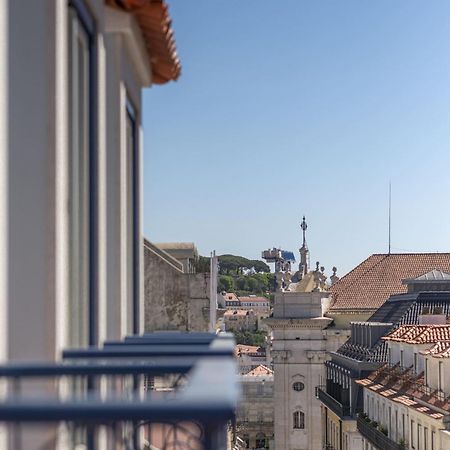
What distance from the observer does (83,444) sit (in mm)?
5773

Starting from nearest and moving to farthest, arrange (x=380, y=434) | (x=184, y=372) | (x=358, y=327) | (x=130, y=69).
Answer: (x=184, y=372), (x=130, y=69), (x=380, y=434), (x=358, y=327)

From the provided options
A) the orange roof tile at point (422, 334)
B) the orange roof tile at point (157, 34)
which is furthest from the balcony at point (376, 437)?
the orange roof tile at point (157, 34)

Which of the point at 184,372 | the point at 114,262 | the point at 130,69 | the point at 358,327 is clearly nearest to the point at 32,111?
the point at 184,372

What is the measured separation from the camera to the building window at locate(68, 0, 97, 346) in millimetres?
5902

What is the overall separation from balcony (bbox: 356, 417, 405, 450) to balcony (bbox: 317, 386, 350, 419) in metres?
4.54

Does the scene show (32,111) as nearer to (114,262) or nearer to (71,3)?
(71,3)

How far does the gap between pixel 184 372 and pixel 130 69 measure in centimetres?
532

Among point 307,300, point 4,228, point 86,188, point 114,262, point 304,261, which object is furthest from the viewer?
point 304,261

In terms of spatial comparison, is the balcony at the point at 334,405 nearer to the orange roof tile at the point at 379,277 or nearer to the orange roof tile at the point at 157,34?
the orange roof tile at the point at 379,277

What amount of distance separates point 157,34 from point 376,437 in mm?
27629

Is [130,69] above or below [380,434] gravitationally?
above

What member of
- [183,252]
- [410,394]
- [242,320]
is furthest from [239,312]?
[183,252]

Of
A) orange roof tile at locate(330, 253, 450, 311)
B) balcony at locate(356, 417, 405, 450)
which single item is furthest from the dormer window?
balcony at locate(356, 417, 405, 450)

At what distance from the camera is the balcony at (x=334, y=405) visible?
4197 centimetres
